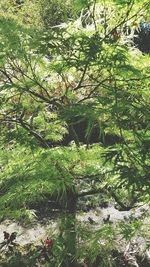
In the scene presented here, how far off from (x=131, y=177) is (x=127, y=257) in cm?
261

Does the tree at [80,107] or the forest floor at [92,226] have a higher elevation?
the tree at [80,107]

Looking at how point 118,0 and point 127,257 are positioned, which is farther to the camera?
point 127,257

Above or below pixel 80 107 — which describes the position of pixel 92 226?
below

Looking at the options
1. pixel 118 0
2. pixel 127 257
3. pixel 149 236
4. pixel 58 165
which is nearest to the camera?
pixel 118 0

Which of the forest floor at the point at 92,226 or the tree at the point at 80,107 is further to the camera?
the forest floor at the point at 92,226

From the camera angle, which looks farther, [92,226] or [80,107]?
[92,226]

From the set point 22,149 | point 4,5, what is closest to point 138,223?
point 22,149

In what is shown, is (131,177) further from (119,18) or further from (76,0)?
(119,18)

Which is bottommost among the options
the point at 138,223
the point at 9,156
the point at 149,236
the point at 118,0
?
the point at 149,236

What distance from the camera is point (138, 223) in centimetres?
315

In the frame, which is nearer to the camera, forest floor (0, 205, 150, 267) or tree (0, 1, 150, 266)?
tree (0, 1, 150, 266)

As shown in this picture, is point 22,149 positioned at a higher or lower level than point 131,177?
lower

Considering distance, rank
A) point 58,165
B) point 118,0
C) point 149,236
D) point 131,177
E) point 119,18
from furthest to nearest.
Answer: point 149,236 → point 119,18 → point 58,165 → point 118,0 → point 131,177

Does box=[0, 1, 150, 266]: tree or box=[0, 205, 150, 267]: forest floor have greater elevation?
box=[0, 1, 150, 266]: tree
